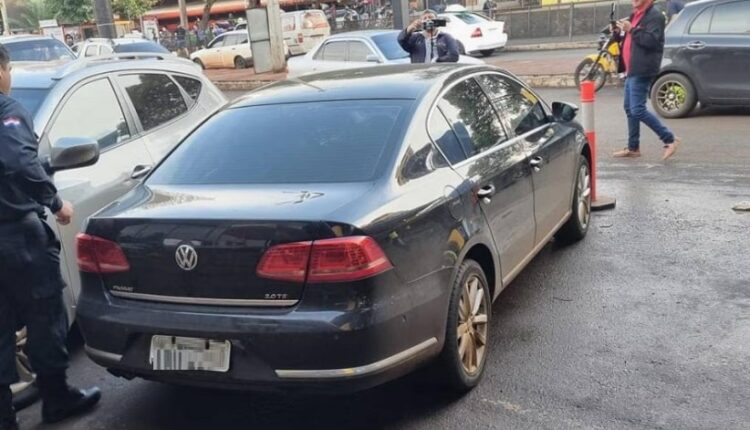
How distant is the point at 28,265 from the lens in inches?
143

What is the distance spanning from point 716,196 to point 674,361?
3572mm

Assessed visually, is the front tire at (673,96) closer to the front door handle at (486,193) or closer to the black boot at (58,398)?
the front door handle at (486,193)

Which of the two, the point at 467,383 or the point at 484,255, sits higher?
the point at 484,255

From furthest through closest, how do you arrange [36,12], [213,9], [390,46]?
[213,9] < [36,12] < [390,46]

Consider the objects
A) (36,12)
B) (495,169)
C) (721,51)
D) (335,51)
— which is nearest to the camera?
(495,169)

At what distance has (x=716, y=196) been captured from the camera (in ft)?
23.7

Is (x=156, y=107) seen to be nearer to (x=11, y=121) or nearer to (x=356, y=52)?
(x=11, y=121)

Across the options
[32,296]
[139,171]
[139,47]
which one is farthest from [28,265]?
[139,47]

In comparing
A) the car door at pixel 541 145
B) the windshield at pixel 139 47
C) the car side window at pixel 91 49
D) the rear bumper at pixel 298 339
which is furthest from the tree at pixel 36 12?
the rear bumper at pixel 298 339

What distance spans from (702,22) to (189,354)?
390 inches

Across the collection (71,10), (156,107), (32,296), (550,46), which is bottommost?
(550,46)

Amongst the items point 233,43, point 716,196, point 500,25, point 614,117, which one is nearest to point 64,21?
point 233,43

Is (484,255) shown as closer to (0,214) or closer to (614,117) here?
(0,214)

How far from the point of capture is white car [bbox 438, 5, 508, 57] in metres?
23.5
